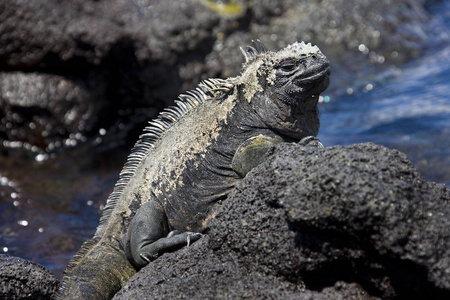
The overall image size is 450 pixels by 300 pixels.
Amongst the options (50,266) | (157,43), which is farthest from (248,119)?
(157,43)

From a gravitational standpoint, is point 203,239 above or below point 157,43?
below

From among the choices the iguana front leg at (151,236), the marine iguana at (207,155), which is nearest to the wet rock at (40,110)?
the marine iguana at (207,155)

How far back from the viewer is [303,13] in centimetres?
971

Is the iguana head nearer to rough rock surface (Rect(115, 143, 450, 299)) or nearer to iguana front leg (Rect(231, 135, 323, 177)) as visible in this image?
iguana front leg (Rect(231, 135, 323, 177))

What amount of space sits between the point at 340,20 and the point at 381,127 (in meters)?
2.69

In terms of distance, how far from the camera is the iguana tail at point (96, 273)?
11.4 feet

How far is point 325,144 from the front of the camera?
24.7 ft

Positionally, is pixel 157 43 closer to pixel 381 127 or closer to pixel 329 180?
pixel 381 127

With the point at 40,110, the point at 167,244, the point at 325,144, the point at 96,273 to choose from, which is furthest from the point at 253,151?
the point at 40,110

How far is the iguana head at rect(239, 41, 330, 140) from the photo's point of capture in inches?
146

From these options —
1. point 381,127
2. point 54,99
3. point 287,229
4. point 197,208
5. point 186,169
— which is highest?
point 54,99

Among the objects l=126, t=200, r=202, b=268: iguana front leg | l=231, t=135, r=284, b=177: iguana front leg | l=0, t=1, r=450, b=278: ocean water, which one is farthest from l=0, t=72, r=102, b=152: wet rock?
l=231, t=135, r=284, b=177: iguana front leg

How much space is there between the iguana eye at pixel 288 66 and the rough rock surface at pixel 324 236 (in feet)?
3.05

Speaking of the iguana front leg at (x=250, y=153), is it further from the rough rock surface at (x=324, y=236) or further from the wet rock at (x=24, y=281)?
the wet rock at (x=24, y=281)
